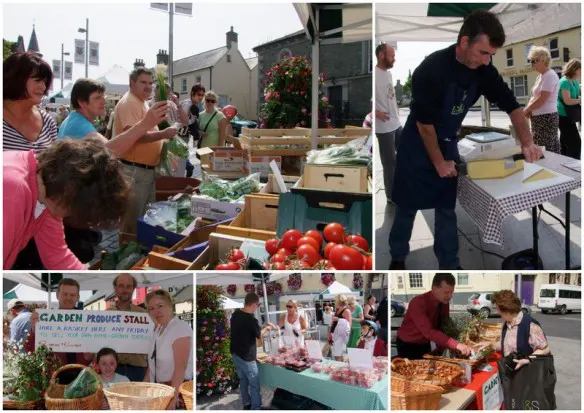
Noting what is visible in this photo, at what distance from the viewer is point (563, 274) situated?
2496 millimetres

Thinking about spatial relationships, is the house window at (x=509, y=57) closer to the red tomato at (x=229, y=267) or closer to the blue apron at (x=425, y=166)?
the blue apron at (x=425, y=166)

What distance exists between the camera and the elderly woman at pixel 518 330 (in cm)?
257

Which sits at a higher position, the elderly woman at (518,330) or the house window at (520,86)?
the house window at (520,86)

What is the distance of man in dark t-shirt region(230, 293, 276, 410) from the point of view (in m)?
A: 2.60

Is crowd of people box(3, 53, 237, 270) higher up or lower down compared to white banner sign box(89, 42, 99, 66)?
lower down

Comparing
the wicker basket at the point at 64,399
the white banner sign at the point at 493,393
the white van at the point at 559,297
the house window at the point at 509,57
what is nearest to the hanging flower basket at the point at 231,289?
the wicker basket at the point at 64,399

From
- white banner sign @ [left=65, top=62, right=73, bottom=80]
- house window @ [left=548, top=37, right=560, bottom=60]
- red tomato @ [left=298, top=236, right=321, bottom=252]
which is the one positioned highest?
house window @ [left=548, top=37, right=560, bottom=60]

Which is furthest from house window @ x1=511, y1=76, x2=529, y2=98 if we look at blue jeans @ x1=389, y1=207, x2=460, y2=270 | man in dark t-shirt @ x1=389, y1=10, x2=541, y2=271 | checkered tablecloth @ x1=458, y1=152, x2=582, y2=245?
blue jeans @ x1=389, y1=207, x2=460, y2=270

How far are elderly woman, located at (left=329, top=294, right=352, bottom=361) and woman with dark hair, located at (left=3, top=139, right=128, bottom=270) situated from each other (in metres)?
1.17

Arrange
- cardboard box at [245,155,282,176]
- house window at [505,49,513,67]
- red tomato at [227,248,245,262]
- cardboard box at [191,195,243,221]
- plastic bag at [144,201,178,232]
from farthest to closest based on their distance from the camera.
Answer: cardboard box at [245,155,282,176] < house window at [505,49,513,67] < cardboard box at [191,195,243,221] < plastic bag at [144,201,178,232] < red tomato at [227,248,245,262]

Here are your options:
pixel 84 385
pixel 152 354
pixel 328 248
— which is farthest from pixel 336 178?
pixel 84 385

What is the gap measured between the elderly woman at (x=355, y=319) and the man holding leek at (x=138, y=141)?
59.8 inches

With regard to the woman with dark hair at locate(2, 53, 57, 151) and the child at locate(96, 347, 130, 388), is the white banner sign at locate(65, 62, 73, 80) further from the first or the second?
the child at locate(96, 347, 130, 388)

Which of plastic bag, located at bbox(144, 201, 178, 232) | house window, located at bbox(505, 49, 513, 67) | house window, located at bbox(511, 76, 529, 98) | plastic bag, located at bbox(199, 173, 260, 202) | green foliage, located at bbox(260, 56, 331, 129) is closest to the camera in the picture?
plastic bag, located at bbox(144, 201, 178, 232)
